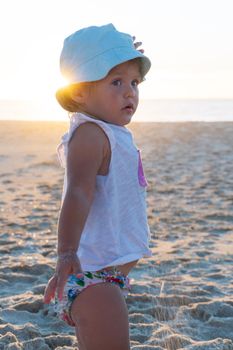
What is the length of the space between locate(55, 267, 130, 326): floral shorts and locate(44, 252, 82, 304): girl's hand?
4 centimetres

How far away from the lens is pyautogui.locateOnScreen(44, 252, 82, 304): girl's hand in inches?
77.4

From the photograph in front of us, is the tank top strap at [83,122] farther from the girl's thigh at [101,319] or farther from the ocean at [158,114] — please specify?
the ocean at [158,114]

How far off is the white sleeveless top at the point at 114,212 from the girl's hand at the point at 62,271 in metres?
0.21

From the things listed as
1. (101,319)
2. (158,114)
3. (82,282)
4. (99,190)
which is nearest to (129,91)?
(99,190)

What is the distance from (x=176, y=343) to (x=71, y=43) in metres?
1.76

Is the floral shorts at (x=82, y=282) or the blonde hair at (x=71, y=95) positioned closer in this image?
the floral shorts at (x=82, y=282)

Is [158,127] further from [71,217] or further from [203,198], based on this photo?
[71,217]

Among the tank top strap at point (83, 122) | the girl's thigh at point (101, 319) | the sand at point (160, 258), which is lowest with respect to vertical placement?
the sand at point (160, 258)

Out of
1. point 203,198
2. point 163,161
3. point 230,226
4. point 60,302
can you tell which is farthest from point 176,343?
point 163,161

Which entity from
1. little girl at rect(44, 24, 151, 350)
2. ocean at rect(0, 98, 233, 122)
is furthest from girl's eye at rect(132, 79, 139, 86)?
ocean at rect(0, 98, 233, 122)

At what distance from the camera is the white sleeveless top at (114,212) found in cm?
220

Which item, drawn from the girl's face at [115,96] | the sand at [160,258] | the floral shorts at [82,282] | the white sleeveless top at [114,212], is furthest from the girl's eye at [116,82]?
the sand at [160,258]

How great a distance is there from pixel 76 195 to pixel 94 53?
0.47m

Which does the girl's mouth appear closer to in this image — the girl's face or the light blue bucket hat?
the girl's face
